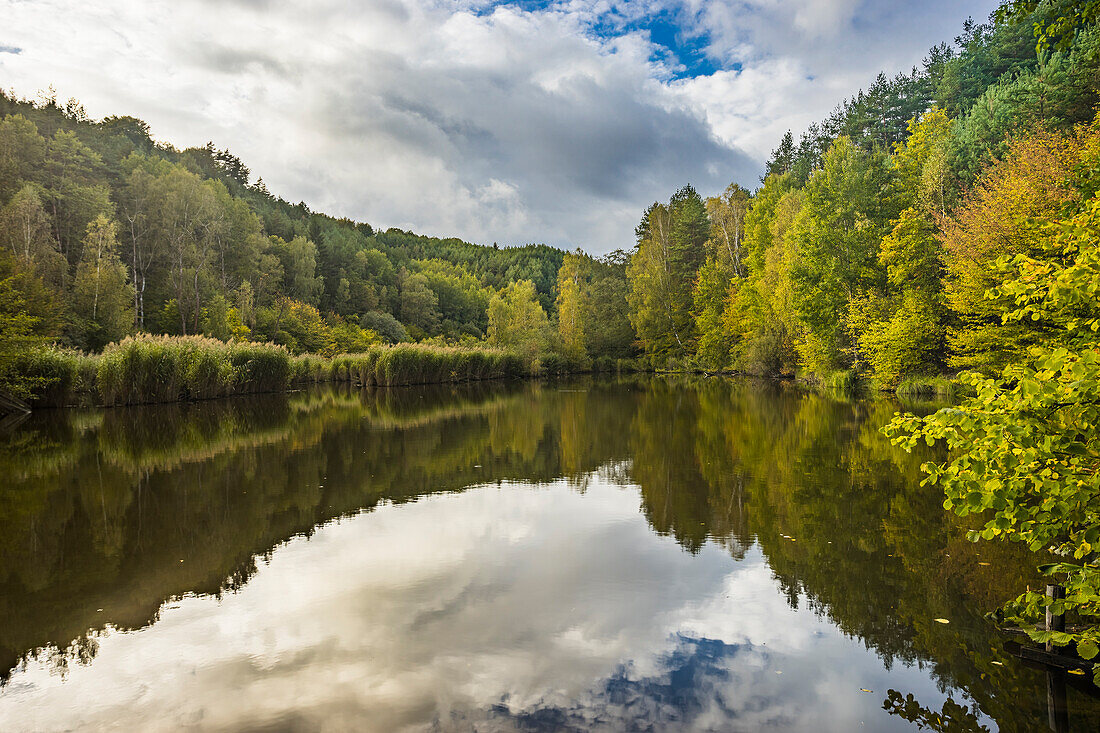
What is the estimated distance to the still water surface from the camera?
13.1 ft

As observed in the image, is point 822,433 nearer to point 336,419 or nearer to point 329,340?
point 336,419

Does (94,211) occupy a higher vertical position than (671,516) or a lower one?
higher

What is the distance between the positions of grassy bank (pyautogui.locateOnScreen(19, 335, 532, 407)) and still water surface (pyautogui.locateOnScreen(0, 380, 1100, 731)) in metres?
11.0

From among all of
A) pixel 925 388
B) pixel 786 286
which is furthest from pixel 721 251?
pixel 925 388

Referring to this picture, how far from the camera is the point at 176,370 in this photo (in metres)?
23.4

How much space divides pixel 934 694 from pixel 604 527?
4.37 meters

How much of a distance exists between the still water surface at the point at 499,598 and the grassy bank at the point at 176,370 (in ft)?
35.9

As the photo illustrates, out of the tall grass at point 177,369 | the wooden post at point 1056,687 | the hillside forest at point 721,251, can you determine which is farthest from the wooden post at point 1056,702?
the tall grass at point 177,369

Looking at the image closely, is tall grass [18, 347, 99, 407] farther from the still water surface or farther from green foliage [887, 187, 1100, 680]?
green foliage [887, 187, 1100, 680]

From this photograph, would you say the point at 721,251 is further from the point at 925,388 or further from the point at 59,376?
the point at 59,376

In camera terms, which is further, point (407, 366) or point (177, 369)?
point (407, 366)

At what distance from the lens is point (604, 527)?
809 cm

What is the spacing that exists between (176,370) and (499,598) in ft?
73.3

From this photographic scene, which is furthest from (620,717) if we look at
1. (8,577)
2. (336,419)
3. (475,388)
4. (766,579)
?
(475,388)
